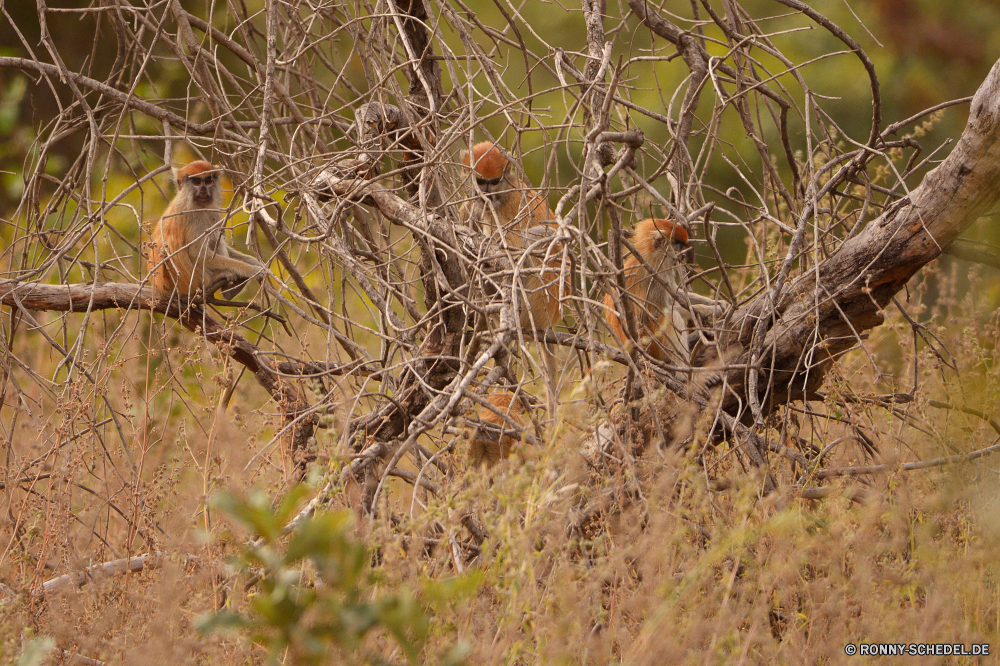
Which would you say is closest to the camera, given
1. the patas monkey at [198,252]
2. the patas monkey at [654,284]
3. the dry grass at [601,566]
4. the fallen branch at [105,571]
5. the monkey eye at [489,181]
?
the dry grass at [601,566]

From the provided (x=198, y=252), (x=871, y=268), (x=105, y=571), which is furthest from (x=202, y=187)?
(x=871, y=268)

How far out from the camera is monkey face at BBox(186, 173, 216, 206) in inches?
193

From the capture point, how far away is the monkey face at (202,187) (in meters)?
4.90

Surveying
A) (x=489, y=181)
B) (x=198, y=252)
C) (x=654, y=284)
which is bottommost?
(x=654, y=284)

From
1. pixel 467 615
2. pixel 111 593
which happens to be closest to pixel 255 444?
pixel 111 593

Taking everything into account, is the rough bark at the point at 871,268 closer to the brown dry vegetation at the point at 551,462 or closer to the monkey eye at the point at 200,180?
the brown dry vegetation at the point at 551,462

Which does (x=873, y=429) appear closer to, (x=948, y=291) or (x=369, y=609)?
(x=369, y=609)

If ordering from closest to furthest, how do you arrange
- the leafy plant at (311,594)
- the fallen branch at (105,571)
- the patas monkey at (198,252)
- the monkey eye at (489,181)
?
the leafy plant at (311,594) < the fallen branch at (105,571) < the patas monkey at (198,252) < the monkey eye at (489,181)

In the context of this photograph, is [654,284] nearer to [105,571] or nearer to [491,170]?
[491,170]

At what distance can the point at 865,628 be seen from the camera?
221 cm

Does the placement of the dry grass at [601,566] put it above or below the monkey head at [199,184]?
below

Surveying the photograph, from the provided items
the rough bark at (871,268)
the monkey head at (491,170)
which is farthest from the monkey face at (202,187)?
the rough bark at (871,268)

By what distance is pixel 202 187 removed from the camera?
4.91 meters

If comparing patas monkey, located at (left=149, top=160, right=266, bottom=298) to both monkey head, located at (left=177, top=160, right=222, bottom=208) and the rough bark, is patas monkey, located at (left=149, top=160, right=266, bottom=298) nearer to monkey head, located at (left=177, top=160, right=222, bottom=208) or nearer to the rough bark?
monkey head, located at (left=177, top=160, right=222, bottom=208)
